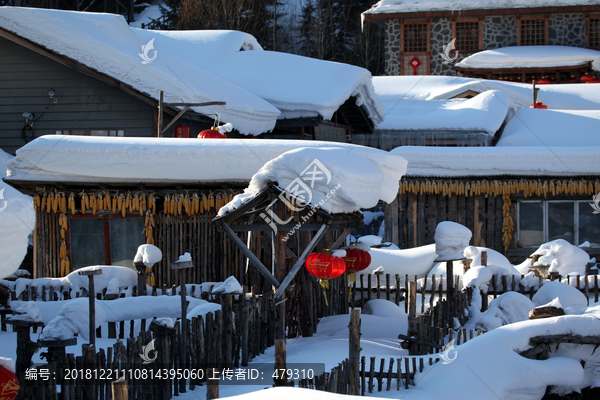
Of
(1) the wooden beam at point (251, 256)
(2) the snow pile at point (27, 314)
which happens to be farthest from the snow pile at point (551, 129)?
(2) the snow pile at point (27, 314)

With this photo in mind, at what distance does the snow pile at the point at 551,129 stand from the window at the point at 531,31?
37.5 ft

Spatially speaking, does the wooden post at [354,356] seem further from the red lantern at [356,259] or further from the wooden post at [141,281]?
the wooden post at [141,281]

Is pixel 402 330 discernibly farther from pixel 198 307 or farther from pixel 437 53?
pixel 437 53

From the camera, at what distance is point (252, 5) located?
3509 centimetres

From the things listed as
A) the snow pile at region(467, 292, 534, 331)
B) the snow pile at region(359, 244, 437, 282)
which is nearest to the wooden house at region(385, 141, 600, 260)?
the snow pile at region(359, 244, 437, 282)

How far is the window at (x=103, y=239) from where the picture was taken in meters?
11.4

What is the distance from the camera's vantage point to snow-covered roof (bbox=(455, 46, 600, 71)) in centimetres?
2780

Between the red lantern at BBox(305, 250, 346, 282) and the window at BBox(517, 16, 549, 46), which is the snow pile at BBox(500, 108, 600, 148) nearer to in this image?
the window at BBox(517, 16, 549, 46)

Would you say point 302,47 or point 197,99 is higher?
point 302,47

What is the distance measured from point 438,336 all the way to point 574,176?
7.84 metres

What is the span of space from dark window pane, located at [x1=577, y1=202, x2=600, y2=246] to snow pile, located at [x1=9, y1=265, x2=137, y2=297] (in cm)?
1067

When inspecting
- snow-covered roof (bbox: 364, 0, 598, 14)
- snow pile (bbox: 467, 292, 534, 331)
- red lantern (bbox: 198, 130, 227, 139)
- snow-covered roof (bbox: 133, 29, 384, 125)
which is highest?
snow-covered roof (bbox: 364, 0, 598, 14)

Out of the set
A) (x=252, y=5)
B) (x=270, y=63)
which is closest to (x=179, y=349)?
(x=270, y=63)

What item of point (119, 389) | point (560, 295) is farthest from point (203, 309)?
point (560, 295)
